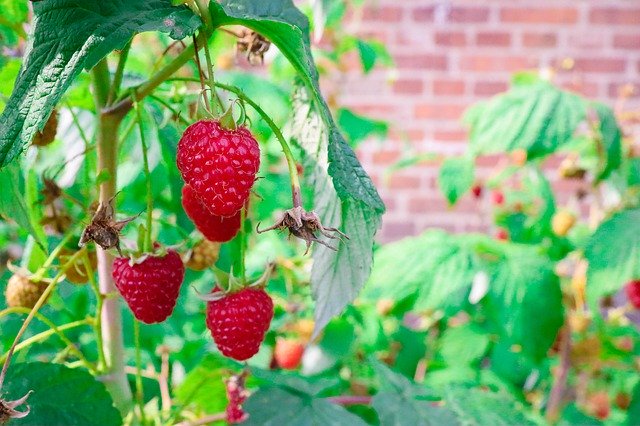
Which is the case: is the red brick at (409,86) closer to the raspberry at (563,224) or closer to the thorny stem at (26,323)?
the raspberry at (563,224)

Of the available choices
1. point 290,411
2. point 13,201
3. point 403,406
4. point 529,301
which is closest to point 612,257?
point 529,301

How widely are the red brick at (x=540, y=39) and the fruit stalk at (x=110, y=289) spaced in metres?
1.75

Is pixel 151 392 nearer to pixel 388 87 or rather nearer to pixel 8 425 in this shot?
pixel 8 425

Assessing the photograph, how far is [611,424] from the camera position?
1198mm

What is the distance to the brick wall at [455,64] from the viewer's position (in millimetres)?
1996

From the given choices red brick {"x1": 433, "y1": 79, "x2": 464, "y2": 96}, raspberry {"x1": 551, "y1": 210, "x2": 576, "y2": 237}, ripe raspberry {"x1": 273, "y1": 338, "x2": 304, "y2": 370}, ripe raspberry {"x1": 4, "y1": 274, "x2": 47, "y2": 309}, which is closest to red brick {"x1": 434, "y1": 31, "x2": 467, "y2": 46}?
red brick {"x1": 433, "y1": 79, "x2": 464, "y2": 96}

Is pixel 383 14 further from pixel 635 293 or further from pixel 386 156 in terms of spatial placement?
pixel 635 293

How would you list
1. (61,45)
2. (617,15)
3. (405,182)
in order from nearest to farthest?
(61,45), (617,15), (405,182)

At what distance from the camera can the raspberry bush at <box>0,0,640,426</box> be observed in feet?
1.22

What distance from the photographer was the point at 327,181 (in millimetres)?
452

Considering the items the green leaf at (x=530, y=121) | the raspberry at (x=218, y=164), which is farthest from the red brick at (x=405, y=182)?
the raspberry at (x=218, y=164)

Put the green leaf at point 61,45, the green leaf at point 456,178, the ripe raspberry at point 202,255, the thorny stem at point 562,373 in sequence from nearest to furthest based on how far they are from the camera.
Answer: the green leaf at point 61,45 < the ripe raspberry at point 202,255 < the thorny stem at point 562,373 < the green leaf at point 456,178

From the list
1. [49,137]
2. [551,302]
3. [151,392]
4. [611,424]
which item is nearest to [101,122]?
[49,137]

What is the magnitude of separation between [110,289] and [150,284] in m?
0.09
